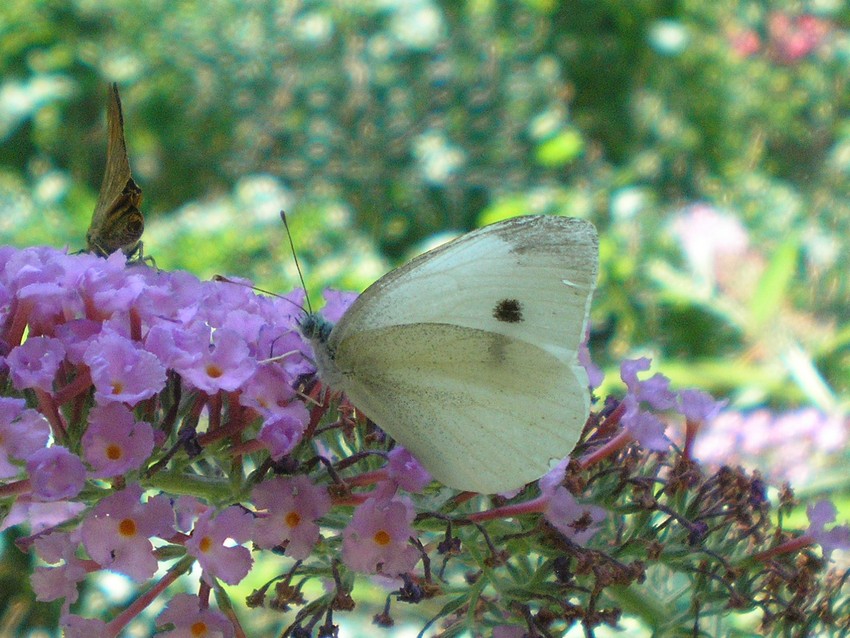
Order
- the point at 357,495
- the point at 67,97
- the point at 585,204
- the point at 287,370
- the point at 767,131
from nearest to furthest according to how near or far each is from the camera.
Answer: the point at 357,495
the point at 287,370
the point at 585,204
the point at 67,97
the point at 767,131

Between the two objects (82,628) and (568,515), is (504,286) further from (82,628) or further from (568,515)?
(82,628)

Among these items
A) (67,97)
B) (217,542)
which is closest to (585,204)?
(67,97)

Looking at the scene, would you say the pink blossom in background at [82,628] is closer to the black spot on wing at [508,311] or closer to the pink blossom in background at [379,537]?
the pink blossom in background at [379,537]

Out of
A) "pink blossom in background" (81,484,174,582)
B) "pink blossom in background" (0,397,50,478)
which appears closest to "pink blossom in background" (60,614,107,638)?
"pink blossom in background" (81,484,174,582)

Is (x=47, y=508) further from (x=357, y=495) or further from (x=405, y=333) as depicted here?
(x=405, y=333)

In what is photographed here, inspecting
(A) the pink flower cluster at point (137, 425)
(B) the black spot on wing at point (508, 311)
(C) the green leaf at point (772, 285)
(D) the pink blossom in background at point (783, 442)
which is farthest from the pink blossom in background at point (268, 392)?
(C) the green leaf at point (772, 285)

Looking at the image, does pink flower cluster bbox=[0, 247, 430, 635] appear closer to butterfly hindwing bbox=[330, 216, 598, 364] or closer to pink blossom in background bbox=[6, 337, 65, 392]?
pink blossom in background bbox=[6, 337, 65, 392]

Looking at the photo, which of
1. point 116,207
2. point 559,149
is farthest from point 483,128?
point 116,207
